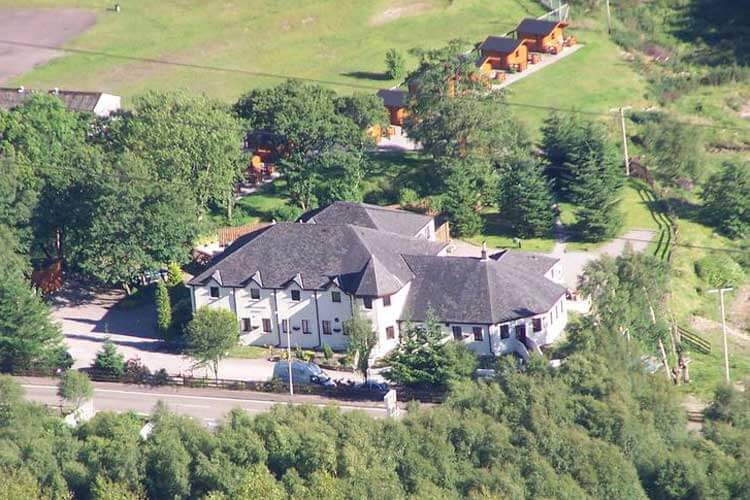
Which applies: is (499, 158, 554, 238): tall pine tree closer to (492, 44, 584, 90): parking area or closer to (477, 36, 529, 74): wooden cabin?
(492, 44, 584, 90): parking area

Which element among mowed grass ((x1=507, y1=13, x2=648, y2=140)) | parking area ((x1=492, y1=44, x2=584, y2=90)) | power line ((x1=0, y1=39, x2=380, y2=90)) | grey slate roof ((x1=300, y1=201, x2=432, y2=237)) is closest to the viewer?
grey slate roof ((x1=300, y1=201, x2=432, y2=237))

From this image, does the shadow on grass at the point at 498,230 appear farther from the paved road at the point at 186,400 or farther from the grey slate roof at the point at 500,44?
the grey slate roof at the point at 500,44

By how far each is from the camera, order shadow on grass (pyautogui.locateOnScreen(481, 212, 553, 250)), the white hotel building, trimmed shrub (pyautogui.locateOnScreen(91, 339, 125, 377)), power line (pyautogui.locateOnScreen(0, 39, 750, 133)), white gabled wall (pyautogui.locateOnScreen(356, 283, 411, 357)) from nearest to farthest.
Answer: trimmed shrub (pyautogui.locateOnScreen(91, 339, 125, 377))
the white hotel building
white gabled wall (pyautogui.locateOnScreen(356, 283, 411, 357))
shadow on grass (pyautogui.locateOnScreen(481, 212, 553, 250))
power line (pyautogui.locateOnScreen(0, 39, 750, 133))

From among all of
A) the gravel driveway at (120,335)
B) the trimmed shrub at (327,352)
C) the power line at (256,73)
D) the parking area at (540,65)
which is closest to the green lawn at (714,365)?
the gravel driveway at (120,335)

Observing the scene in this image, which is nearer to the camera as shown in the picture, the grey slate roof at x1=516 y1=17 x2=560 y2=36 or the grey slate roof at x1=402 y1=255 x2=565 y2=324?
the grey slate roof at x1=402 y1=255 x2=565 y2=324

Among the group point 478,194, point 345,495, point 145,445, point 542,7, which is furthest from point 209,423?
point 542,7

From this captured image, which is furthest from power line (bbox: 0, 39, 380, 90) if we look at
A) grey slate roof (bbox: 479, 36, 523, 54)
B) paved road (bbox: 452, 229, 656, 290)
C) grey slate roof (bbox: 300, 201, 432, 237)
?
grey slate roof (bbox: 300, 201, 432, 237)

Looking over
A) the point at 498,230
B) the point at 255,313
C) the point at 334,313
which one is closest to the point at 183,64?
the point at 498,230

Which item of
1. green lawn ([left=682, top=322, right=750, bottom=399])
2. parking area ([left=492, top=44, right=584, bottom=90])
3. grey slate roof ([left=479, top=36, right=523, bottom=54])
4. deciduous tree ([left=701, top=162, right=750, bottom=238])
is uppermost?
grey slate roof ([left=479, top=36, right=523, bottom=54])
